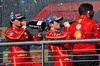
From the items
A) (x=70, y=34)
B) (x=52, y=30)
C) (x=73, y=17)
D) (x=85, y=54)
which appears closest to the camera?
(x=85, y=54)

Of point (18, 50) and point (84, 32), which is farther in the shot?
point (18, 50)

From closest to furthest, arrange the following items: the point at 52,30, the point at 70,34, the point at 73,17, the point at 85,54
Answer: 1. the point at 85,54
2. the point at 70,34
3. the point at 52,30
4. the point at 73,17

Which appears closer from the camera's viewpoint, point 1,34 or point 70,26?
point 70,26

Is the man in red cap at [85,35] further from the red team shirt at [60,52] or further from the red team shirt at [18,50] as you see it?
the red team shirt at [18,50]

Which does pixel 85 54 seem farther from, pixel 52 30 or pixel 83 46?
pixel 52 30

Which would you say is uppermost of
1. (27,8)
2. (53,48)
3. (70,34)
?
(27,8)

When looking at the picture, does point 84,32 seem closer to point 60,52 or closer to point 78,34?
point 78,34

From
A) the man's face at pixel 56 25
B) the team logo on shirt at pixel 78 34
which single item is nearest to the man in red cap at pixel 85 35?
the team logo on shirt at pixel 78 34

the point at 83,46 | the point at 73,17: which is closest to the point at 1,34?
the point at 73,17

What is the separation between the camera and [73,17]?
3385 millimetres

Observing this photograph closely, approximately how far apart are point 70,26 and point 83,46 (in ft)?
1.04

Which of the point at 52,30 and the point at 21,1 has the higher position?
the point at 21,1

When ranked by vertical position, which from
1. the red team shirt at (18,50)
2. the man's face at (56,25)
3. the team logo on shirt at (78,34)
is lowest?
the red team shirt at (18,50)

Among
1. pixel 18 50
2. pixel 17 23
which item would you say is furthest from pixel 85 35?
pixel 17 23
